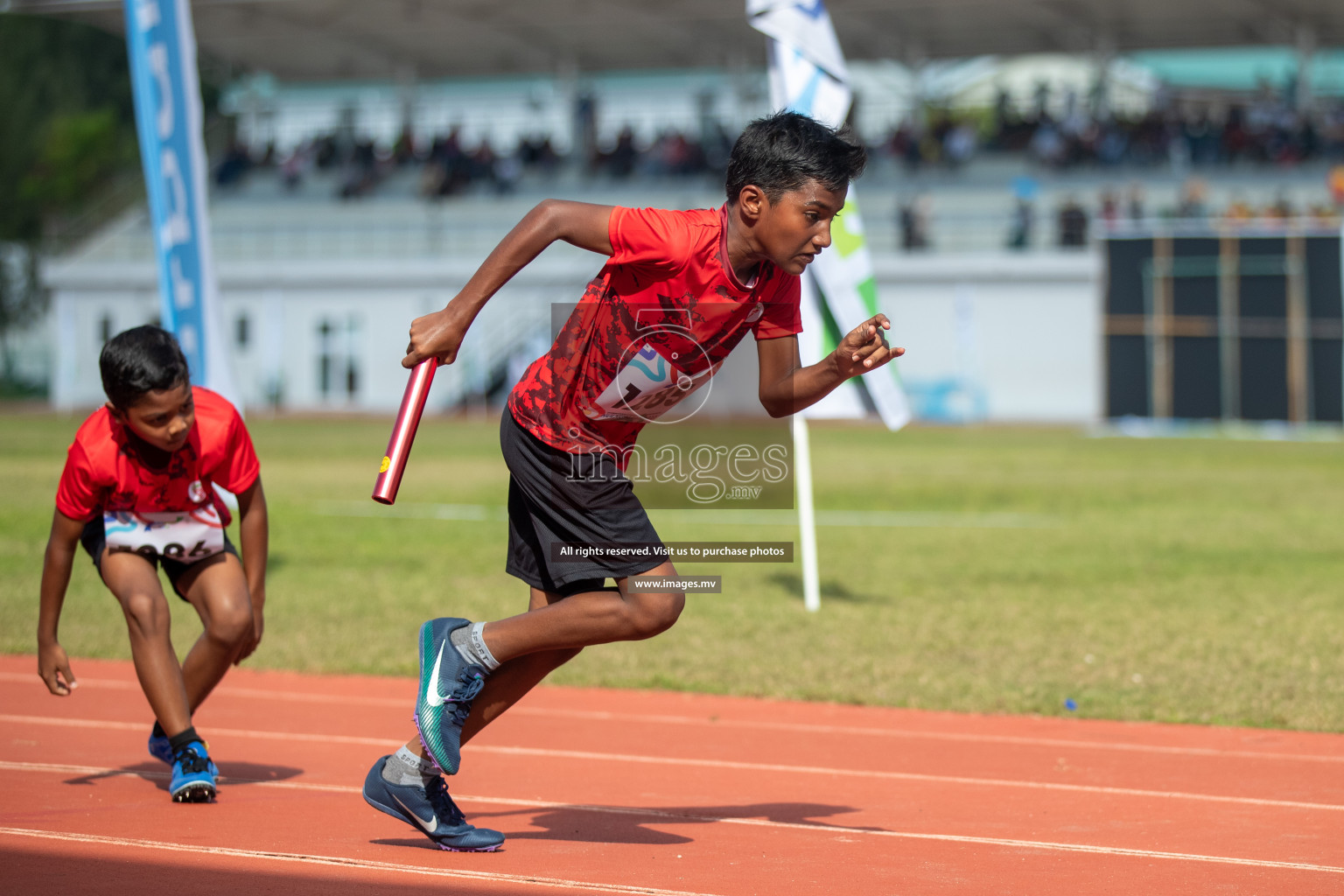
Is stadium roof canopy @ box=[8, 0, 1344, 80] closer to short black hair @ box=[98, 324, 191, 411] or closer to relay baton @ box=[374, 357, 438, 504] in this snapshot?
short black hair @ box=[98, 324, 191, 411]

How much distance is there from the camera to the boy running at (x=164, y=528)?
4930mm

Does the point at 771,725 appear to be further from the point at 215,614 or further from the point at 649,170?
the point at 649,170

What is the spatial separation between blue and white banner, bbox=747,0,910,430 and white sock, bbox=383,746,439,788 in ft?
17.5

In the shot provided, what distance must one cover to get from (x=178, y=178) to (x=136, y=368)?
533 centimetres

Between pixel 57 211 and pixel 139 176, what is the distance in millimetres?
4283

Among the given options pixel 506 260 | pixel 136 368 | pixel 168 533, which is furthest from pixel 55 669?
pixel 506 260

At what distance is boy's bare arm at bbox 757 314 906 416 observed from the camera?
13.1ft

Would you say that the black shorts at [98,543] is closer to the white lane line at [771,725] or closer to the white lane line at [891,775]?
the white lane line at [891,775]

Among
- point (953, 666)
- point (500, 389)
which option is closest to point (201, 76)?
point (500, 389)

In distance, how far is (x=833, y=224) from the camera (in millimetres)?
9438

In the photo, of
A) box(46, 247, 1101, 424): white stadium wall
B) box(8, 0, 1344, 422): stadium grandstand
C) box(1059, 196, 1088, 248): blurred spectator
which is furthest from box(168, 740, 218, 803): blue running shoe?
box(1059, 196, 1088, 248): blurred spectator

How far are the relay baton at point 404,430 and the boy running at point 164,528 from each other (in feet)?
3.91

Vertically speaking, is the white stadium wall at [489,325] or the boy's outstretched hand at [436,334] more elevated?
the white stadium wall at [489,325]

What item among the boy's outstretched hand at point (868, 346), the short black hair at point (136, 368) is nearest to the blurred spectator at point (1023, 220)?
the short black hair at point (136, 368)
